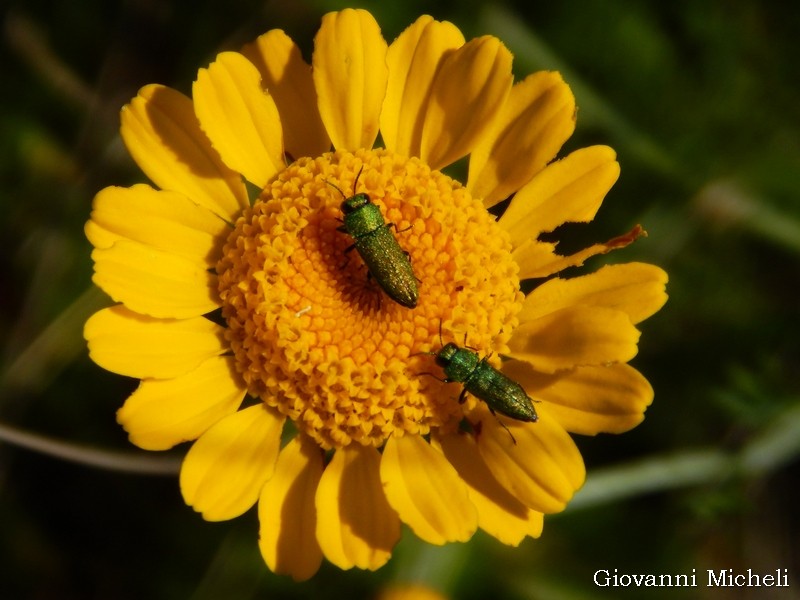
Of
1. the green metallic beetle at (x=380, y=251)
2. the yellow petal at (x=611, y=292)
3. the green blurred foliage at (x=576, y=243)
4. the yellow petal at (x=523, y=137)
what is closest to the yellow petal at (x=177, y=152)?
the green metallic beetle at (x=380, y=251)

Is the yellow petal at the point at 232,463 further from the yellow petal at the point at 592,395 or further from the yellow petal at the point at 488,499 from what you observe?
the yellow petal at the point at 592,395

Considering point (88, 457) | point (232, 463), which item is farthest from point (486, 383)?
point (88, 457)

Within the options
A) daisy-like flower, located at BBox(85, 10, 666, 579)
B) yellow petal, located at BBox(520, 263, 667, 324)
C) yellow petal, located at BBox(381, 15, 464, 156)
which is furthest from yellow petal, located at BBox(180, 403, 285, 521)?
yellow petal, located at BBox(381, 15, 464, 156)

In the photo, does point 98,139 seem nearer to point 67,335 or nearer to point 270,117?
point 67,335

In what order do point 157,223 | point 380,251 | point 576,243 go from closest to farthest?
1. point 380,251
2. point 157,223
3. point 576,243

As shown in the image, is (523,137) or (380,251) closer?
(380,251)

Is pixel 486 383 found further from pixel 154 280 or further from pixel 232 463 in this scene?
pixel 154 280
